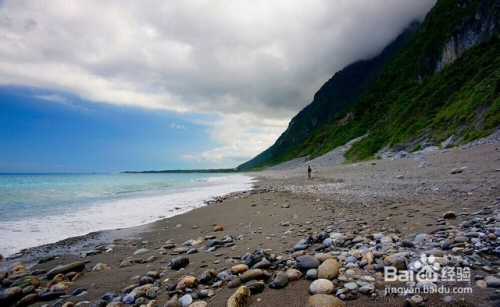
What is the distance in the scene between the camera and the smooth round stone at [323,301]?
10.0 ft

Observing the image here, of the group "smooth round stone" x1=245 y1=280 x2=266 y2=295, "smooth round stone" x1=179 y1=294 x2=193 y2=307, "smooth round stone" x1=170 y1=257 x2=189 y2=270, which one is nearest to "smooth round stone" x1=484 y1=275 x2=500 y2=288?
"smooth round stone" x1=245 y1=280 x2=266 y2=295

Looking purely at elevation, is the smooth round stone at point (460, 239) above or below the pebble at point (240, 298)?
above

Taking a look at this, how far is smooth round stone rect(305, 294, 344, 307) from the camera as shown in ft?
10.0

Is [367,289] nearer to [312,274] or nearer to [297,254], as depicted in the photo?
[312,274]

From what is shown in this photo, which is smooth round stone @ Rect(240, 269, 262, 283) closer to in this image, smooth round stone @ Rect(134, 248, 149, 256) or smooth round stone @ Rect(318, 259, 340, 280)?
smooth round stone @ Rect(318, 259, 340, 280)

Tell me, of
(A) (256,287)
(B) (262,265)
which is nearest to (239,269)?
(B) (262,265)

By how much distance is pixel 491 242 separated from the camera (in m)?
3.80

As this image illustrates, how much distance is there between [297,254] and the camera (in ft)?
16.2

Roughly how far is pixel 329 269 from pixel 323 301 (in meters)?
0.74

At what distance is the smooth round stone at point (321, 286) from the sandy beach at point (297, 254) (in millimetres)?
36

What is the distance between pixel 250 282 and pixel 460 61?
64117mm

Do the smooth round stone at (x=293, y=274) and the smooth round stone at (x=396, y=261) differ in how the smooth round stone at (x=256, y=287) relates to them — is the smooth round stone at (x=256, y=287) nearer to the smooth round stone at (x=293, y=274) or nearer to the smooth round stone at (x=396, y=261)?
the smooth round stone at (x=293, y=274)

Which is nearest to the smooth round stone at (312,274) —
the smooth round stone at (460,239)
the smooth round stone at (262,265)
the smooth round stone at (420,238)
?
the smooth round stone at (262,265)

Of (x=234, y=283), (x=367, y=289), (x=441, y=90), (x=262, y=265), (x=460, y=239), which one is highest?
(x=441, y=90)
